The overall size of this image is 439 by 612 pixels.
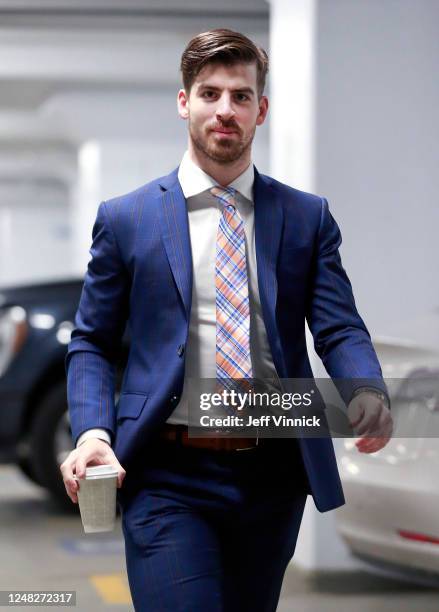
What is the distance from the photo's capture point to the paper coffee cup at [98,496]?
2.34 meters

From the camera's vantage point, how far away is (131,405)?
8.27ft

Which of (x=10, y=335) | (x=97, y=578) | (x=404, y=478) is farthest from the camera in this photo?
(x=10, y=335)

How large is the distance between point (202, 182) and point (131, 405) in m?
0.49

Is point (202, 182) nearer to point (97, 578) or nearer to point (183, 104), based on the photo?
point (183, 104)

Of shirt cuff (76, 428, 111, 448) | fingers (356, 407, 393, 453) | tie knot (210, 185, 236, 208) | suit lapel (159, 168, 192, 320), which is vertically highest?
tie knot (210, 185, 236, 208)

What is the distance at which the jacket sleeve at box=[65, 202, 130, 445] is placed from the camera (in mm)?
2531

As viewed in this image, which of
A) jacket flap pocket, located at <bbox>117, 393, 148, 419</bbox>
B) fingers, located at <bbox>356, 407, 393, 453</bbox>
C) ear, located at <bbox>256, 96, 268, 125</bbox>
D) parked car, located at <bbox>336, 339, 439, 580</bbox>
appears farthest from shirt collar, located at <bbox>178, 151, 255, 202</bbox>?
parked car, located at <bbox>336, 339, 439, 580</bbox>

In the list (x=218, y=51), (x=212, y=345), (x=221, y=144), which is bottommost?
(x=212, y=345)

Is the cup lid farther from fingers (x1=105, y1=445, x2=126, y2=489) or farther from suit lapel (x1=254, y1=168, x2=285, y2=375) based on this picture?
suit lapel (x1=254, y1=168, x2=285, y2=375)

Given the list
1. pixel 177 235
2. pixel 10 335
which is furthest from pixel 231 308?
pixel 10 335

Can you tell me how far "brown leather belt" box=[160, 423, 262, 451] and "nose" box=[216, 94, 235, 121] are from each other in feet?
2.03

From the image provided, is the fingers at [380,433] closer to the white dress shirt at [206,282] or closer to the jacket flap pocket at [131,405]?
the white dress shirt at [206,282]

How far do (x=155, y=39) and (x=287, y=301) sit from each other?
34.8 feet

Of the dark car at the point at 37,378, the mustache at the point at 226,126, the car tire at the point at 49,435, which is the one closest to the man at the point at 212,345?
the mustache at the point at 226,126
